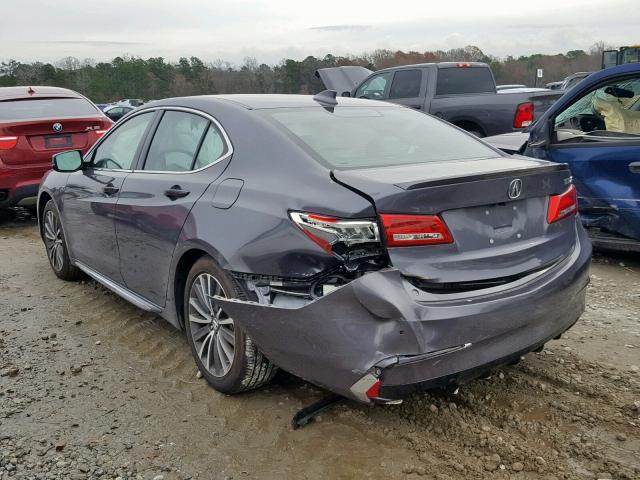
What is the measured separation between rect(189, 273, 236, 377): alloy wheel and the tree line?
46.2 metres

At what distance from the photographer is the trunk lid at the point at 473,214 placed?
2.65m

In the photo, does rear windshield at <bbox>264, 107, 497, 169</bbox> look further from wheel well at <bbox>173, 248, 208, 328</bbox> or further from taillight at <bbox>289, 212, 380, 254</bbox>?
wheel well at <bbox>173, 248, 208, 328</bbox>

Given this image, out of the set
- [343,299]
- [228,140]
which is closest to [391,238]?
[343,299]

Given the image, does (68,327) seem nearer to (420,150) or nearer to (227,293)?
(227,293)

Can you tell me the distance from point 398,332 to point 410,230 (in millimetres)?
431

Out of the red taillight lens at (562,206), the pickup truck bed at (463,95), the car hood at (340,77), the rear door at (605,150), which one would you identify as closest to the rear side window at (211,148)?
the red taillight lens at (562,206)

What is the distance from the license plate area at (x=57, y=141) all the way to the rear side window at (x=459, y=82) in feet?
19.2

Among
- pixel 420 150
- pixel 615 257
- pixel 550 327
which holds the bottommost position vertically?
pixel 615 257

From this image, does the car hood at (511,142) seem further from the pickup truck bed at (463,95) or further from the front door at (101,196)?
the front door at (101,196)

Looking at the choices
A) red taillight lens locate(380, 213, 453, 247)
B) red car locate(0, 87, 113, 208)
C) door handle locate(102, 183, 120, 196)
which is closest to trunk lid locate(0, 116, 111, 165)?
red car locate(0, 87, 113, 208)

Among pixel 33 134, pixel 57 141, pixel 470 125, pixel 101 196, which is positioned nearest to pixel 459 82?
pixel 470 125

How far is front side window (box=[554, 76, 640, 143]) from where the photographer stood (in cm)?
563

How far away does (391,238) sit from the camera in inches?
103

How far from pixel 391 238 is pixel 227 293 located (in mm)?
937
